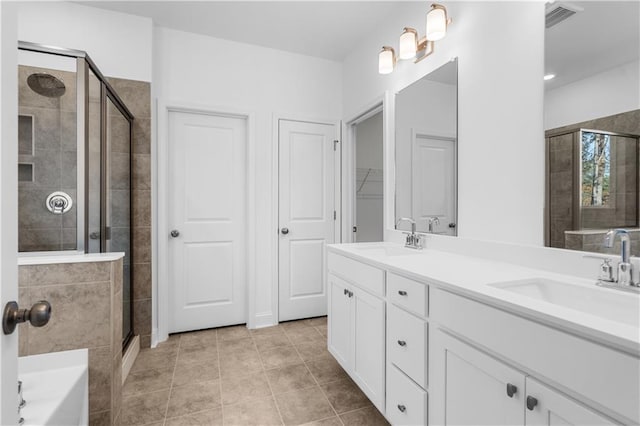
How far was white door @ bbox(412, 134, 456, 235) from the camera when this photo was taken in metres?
1.85

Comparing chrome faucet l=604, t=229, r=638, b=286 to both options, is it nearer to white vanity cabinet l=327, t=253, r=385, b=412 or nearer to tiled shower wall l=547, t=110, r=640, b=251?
tiled shower wall l=547, t=110, r=640, b=251

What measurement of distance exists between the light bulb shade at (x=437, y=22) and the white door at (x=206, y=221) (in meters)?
1.84

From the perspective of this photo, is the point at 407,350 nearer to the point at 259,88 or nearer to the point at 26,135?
the point at 26,135

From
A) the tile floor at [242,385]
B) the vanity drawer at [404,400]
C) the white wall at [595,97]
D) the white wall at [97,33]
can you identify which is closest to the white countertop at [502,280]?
the vanity drawer at [404,400]

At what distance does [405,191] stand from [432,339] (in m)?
1.30

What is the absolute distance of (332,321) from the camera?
6.84 ft

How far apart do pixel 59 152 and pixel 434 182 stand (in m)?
2.27

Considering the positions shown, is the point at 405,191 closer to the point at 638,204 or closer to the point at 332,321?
the point at 332,321

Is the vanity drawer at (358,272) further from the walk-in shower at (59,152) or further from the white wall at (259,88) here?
the walk-in shower at (59,152)

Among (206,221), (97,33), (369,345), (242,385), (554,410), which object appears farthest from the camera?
(206,221)

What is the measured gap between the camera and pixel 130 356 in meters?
2.22

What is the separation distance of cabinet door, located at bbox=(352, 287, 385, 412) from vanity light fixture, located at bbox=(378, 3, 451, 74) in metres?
1.55

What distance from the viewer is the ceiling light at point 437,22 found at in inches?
68.4

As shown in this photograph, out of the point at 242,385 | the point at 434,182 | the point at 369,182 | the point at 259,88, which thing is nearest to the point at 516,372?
the point at 434,182
